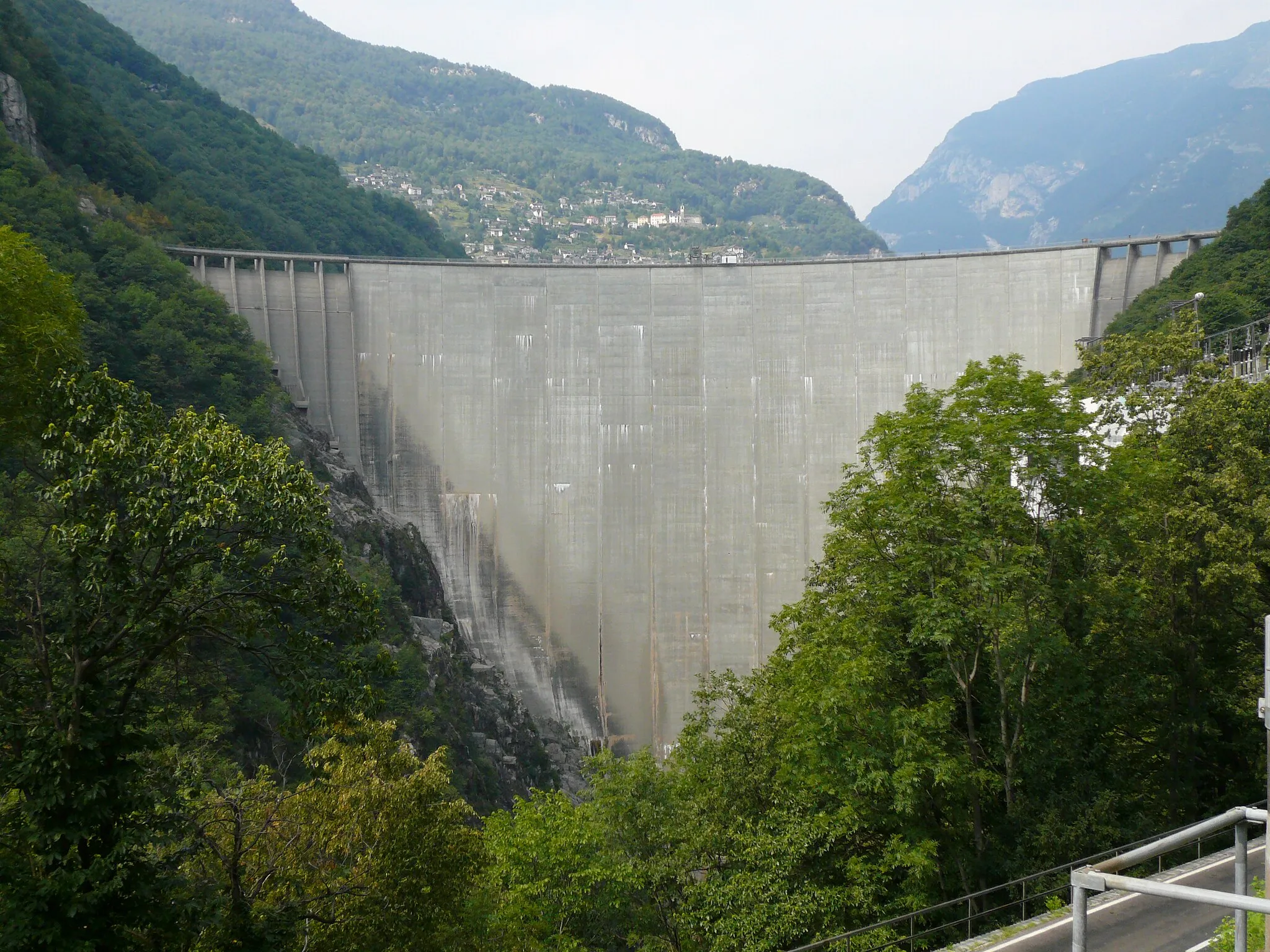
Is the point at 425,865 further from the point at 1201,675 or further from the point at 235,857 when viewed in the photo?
the point at 1201,675

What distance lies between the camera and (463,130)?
132500 millimetres

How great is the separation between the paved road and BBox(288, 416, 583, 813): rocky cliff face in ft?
54.0

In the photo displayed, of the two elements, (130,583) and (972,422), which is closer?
(130,583)

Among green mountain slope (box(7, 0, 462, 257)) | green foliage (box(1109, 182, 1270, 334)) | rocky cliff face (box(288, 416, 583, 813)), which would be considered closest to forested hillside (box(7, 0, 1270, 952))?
rocky cliff face (box(288, 416, 583, 813))

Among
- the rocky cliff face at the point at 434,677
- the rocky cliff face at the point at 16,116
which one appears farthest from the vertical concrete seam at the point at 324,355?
the rocky cliff face at the point at 16,116

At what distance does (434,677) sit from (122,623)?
18.7 m

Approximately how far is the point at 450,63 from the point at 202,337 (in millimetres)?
141825

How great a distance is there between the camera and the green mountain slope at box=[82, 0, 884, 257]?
10919 cm

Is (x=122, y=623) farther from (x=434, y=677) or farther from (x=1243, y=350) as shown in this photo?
(x=1243, y=350)

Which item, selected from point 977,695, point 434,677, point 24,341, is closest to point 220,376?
point 434,677

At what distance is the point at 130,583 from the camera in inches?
337

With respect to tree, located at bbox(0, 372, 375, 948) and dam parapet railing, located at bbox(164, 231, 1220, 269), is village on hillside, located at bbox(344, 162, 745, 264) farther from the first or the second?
tree, located at bbox(0, 372, 375, 948)

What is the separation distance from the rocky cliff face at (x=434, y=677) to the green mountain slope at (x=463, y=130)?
72.7 metres

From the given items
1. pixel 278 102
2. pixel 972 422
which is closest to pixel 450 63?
pixel 278 102
